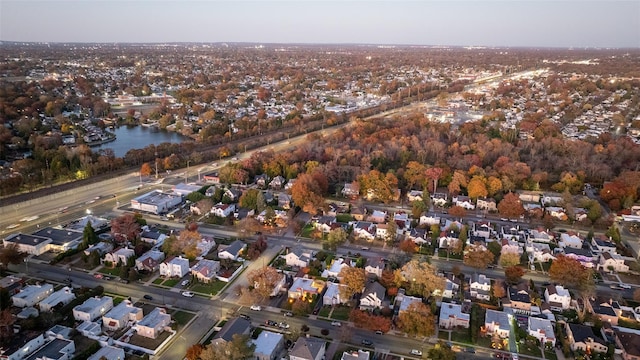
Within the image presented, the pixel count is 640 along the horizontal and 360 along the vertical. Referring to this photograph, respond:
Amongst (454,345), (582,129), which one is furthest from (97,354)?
(582,129)

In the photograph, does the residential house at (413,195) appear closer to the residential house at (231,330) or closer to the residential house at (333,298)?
the residential house at (333,298)

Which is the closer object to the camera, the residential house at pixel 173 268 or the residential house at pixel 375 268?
the residential house at pixel 173 268

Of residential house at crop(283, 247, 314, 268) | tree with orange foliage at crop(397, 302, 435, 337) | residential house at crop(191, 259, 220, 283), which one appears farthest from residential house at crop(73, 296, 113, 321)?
tree with orange foliage at crop(397, 302, 435, 337)

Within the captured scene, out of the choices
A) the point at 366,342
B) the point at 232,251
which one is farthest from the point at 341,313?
the point at 232,251

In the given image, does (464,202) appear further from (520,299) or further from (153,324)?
(153,324)

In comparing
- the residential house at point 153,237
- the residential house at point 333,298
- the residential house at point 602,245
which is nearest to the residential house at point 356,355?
the residential house at point 333,298

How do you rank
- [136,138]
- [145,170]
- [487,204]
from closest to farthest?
[487,204]
[145,170]
[136,138]

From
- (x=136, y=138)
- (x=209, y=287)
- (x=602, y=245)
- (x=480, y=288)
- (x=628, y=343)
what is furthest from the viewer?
(x=136, y=138)

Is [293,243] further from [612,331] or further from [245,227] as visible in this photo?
[612,331]
